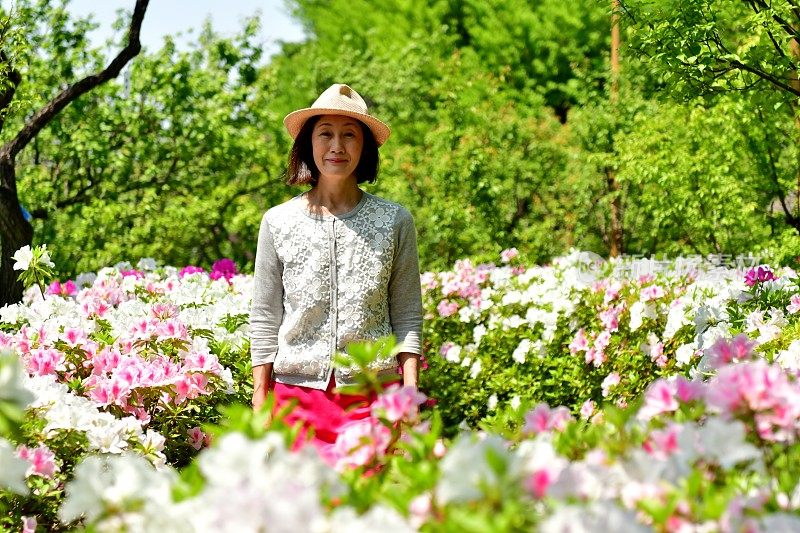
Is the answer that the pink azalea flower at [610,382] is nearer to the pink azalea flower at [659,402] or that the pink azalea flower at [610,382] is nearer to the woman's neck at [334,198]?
the woman's neck at [334,198]

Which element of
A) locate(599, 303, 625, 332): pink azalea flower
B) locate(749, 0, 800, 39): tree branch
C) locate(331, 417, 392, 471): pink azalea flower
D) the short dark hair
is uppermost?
locate(749, 0, 800, 39): tree branch

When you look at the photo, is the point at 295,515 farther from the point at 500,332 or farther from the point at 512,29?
the point at 512,29

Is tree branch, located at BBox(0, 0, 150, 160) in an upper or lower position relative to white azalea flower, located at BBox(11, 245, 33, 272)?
upper

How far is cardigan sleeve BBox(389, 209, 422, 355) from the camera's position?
3.10 metres

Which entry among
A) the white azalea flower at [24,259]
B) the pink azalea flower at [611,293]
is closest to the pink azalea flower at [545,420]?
the white azalea flower at [24,259]

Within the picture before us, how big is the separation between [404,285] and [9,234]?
135 inches

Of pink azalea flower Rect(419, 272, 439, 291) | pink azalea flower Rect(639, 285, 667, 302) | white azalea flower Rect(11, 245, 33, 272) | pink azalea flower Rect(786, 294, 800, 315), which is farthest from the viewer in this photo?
pink azalea flower Rect(419, 272, 439, 291)

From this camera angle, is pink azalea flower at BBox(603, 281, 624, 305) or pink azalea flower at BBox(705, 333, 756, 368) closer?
pink azalea flower at BBox(705, 333, 756, 368)

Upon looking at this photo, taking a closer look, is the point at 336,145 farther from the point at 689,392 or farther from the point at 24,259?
the point at 24,259

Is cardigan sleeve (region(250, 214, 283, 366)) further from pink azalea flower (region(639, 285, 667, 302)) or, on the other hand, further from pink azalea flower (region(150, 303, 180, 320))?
pink azalea flower (region(639, 285, 667, 302))

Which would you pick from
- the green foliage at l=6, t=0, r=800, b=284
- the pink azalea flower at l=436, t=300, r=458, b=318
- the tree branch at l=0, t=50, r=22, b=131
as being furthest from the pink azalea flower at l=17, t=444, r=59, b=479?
the green foliage at l=6, t=0, r=800, b=284

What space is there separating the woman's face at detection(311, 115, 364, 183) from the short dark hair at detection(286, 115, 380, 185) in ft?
0.20

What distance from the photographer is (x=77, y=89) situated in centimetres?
594

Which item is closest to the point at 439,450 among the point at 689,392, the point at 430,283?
the point at 689,392
